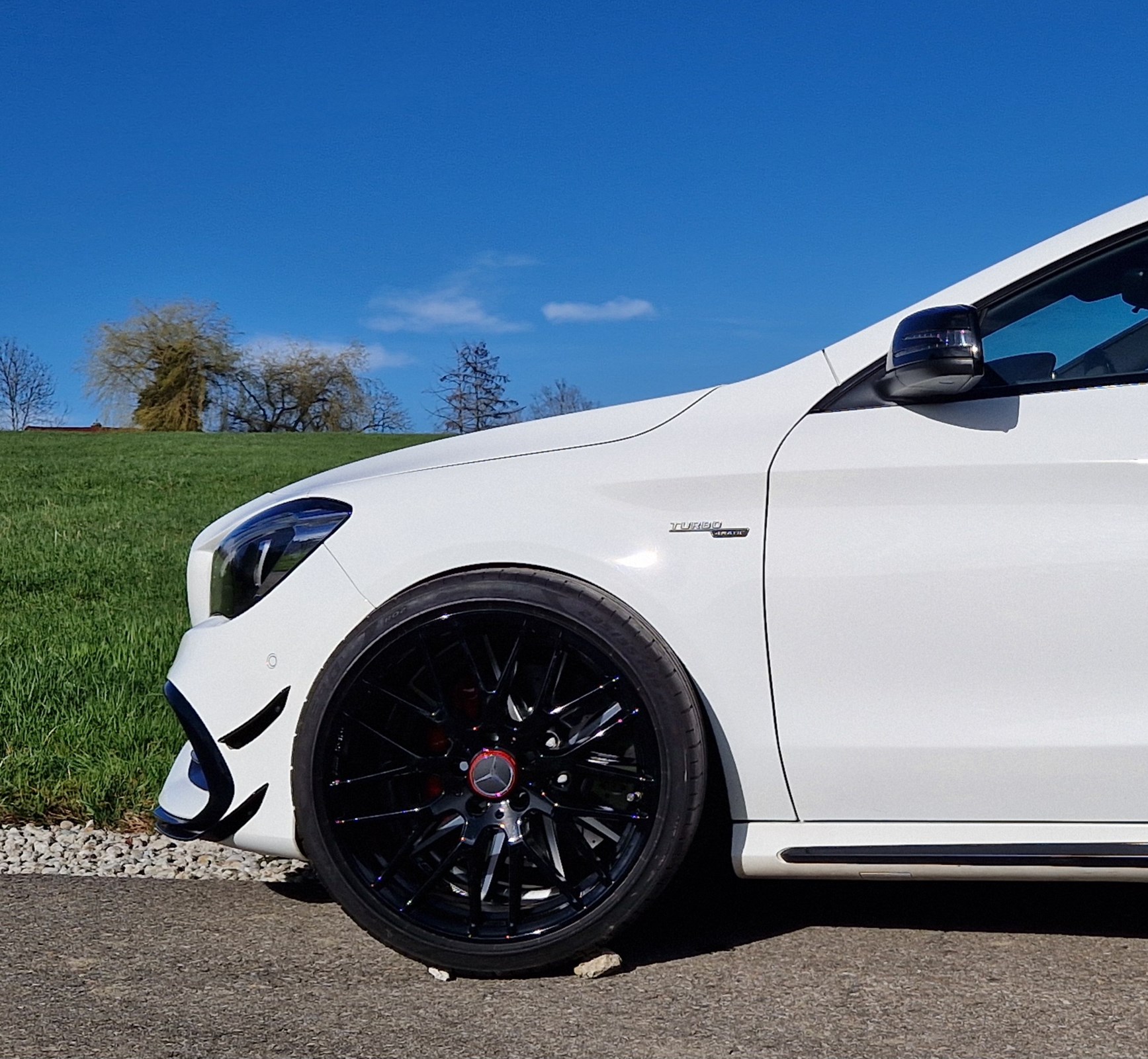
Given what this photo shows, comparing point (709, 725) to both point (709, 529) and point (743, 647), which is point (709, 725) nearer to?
point (743, 647)

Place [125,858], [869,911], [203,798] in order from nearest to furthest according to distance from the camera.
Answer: [203,798], [869,911], [125,858]

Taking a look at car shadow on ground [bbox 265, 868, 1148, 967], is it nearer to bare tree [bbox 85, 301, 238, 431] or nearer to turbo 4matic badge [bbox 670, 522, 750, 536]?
turbo 4matic badge [bbox 670, 522, 750, 536]

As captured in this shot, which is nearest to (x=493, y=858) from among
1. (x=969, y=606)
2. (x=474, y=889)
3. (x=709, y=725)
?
(x=474, y=889)

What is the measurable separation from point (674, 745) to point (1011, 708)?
2.28 feet

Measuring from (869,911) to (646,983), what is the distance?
0.74m

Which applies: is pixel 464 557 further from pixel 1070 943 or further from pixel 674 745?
pixel 1070 943

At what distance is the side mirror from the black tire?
78cm

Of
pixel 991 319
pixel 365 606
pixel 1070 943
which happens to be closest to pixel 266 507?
pixel 365 606

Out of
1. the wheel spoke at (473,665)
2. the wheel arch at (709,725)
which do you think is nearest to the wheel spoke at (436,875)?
the wheel spoke at (473,665)

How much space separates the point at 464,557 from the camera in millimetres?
2779

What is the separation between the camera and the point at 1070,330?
2.78 m

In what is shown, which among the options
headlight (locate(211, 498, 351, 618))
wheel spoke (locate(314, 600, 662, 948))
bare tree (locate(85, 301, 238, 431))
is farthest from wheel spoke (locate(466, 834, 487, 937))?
bare tree (locate(85, 301, 238, 431))

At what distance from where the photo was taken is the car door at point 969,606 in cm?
252

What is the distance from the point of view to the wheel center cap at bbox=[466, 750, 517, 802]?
2.72 meters
